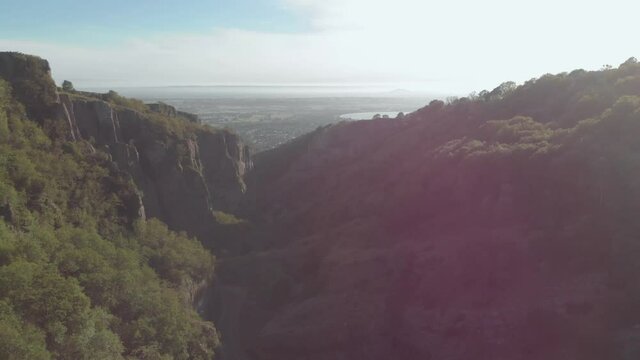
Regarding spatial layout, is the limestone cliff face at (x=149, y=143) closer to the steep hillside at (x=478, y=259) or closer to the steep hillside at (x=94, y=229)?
the steep hillside at (x=94, y=229)

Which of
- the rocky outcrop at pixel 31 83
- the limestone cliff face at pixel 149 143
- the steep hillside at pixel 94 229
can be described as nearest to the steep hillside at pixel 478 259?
the steep hillside at pixel 94 229

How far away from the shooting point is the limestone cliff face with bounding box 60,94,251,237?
30.4 meters

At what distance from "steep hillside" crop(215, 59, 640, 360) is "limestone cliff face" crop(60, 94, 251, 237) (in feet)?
16.5

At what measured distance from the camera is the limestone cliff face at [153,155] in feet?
99.8

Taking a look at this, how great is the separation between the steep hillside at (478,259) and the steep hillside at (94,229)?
16.7 feet

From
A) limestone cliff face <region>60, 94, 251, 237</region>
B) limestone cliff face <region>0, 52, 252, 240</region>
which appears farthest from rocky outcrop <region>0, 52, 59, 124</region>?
limestone cliff face <region>60, 94, 251, 237</region>

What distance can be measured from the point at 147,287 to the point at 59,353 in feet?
22.4

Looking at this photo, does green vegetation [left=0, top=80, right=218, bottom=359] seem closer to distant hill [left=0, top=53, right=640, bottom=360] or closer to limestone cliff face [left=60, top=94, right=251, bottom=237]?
distant hill [left=0, top=53, right=640, bottom=360]

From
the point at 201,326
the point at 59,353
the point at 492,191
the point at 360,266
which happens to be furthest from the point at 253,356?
the point at 492,191

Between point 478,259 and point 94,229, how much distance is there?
1741 cm

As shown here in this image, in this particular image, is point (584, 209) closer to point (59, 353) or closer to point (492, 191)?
point (492, 191)

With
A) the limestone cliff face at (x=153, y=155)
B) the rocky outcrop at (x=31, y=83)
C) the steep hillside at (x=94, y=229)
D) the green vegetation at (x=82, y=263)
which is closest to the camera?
the green vegetation at (x=82, y=263)

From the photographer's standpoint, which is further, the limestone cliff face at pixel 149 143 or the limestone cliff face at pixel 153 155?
the limestone cliff face at pixel 153 155

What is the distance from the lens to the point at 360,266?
29016 millimetres
